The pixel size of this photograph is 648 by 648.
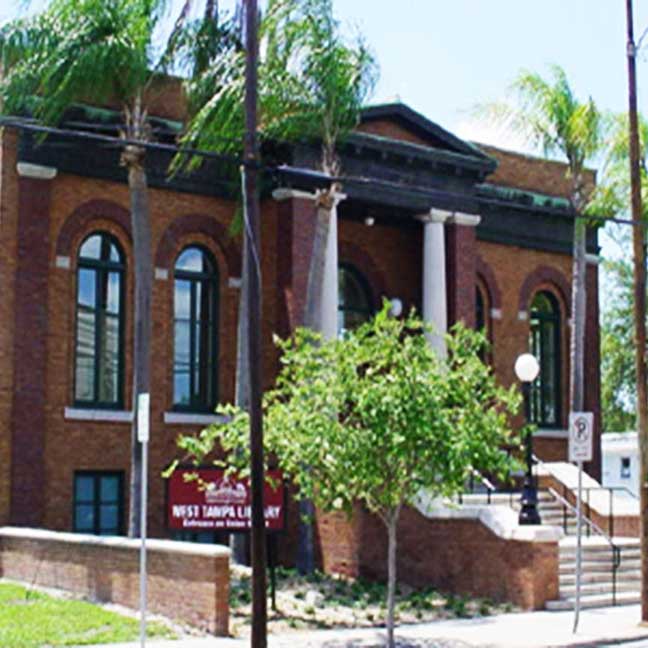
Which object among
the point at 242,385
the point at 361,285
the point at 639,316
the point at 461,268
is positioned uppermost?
the point at 461,268

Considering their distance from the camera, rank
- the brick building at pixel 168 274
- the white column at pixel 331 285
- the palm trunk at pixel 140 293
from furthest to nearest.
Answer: the white column at pixel 331 285 < the brick building at pixel 168 274 < the palm trunk at pixel 140 293

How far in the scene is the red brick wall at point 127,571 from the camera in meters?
18.4

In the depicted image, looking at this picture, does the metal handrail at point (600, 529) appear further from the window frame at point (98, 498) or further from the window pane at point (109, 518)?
the window pane at point (109, 518)

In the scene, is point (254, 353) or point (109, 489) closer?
point (254, 353)

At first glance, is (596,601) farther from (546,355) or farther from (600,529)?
(546,355)

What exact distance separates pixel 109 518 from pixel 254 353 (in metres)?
9.96

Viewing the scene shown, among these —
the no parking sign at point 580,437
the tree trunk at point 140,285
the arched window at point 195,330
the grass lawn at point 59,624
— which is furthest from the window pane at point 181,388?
the no parking sign at point 580,437

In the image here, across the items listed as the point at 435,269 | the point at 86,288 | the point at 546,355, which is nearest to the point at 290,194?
the point at 435,269

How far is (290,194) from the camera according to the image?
86.4 ft

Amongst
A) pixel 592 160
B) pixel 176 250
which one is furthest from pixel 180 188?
pixel 592 160

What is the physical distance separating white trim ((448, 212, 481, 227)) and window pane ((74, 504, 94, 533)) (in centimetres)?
985

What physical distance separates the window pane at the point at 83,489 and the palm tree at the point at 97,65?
2.48 metres

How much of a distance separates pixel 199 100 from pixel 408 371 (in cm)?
814

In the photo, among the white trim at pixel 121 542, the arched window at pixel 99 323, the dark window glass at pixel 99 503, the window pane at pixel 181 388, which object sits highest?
the arched window at pixel 99 323
